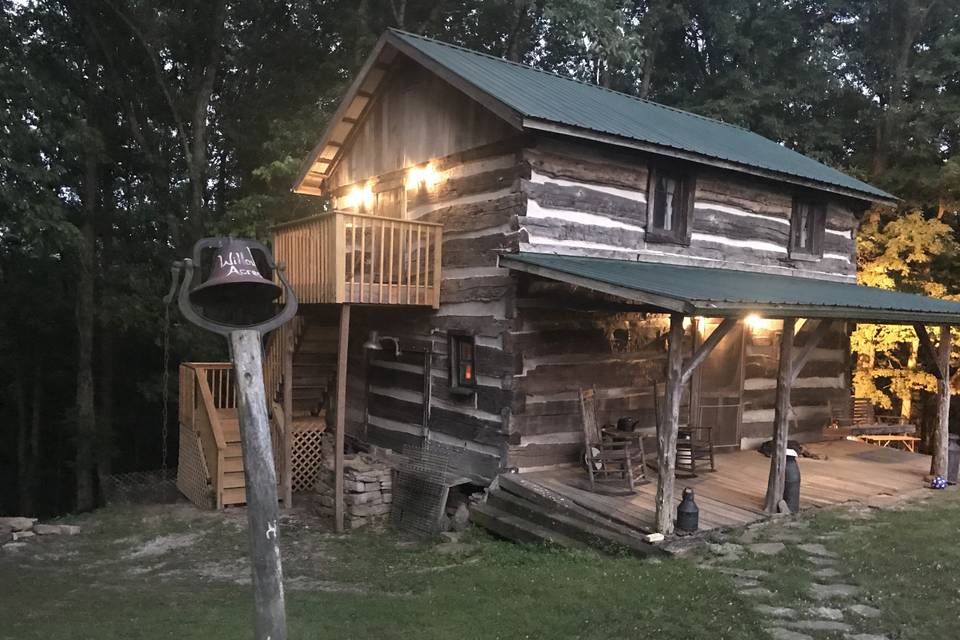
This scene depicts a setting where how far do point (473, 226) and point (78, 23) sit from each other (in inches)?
577

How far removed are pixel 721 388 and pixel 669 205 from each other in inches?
136

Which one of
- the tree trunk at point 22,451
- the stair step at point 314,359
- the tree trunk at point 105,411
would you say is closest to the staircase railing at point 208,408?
the stair step at point 314,359

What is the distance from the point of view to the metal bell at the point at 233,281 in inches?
188

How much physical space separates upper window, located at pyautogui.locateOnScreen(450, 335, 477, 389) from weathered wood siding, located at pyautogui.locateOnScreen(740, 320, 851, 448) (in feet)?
17.3

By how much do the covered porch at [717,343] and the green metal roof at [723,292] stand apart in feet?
0.05

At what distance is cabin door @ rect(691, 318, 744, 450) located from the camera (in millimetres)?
11969

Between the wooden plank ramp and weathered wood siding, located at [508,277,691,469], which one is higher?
weathered wood siding, located at [508,277,691,469]

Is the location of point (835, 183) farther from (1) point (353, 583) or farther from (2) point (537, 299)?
(1) point (353, 583)

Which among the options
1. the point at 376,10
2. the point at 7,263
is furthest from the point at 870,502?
the point at 7,263

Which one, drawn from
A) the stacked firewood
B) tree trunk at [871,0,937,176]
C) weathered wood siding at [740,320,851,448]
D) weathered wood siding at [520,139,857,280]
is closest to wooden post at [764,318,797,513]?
weathered wood siding at [520,139,857,280]

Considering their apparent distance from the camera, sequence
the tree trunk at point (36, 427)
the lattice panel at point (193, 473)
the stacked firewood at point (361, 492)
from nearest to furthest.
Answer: the stacked firewood at point (361, 492) < the lattice panel at point (193, 473) < the tree trunk at point (36, 427)

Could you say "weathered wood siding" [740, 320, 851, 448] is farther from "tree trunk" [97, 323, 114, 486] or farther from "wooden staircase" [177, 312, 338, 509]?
"tree trunk" [97, 323, 114, 486]

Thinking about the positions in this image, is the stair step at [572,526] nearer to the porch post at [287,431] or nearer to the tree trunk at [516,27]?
the porch post at [287,431]

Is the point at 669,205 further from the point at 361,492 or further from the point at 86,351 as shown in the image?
the point at 86,351
